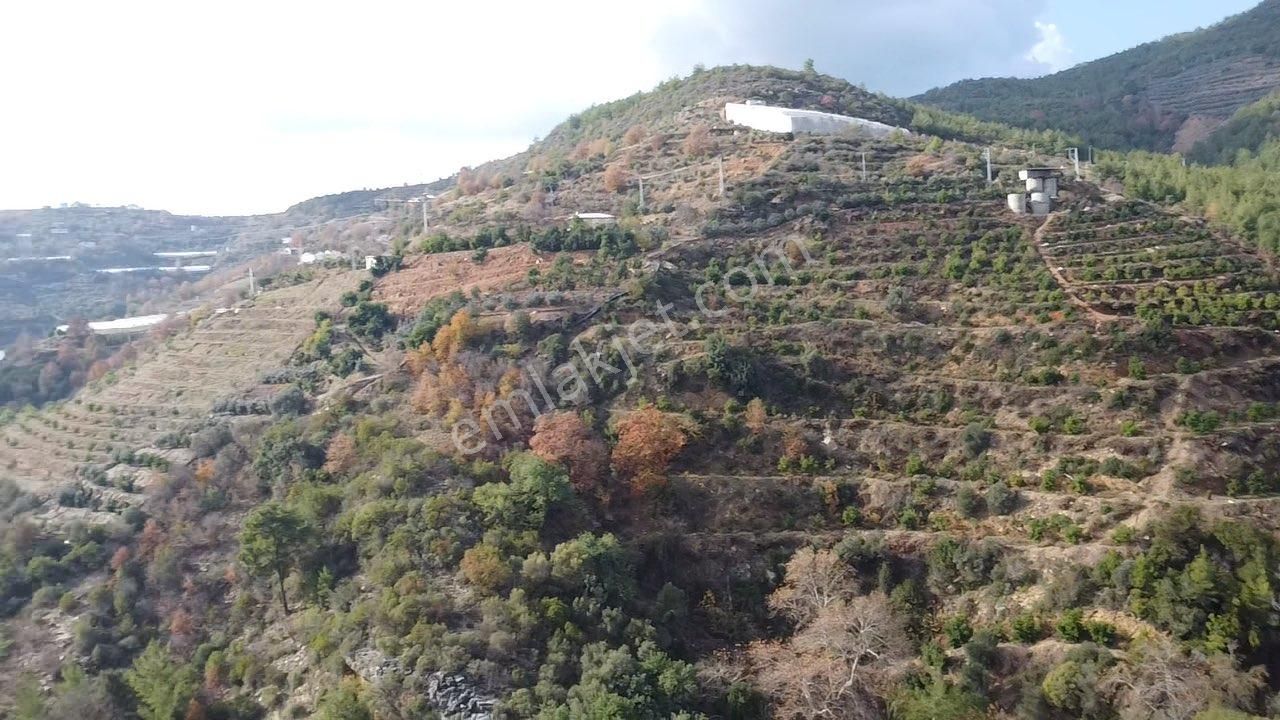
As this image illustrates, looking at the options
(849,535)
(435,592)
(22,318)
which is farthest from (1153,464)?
(22,318)

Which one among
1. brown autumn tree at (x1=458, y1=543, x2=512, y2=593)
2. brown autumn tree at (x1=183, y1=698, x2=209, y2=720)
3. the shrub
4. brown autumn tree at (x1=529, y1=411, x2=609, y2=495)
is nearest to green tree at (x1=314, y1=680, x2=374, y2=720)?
brown autumn tree at (x1=183, y1=698, x2=209, y2=720)

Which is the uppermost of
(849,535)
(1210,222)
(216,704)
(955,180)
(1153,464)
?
(955,180)

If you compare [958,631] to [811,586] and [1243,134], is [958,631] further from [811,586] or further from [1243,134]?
[1243,134]

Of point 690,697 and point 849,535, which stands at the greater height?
point 849,535

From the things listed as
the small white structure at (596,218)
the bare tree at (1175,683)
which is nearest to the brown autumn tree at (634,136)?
the small white structure at (596,218)

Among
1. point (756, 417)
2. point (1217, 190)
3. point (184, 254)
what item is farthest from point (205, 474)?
point (184, 254)

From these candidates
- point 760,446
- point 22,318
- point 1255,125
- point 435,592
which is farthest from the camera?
point 22,318

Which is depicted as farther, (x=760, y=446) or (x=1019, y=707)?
(x=760, y=446)

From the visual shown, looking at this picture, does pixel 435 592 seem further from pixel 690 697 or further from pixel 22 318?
pixel 22 318
